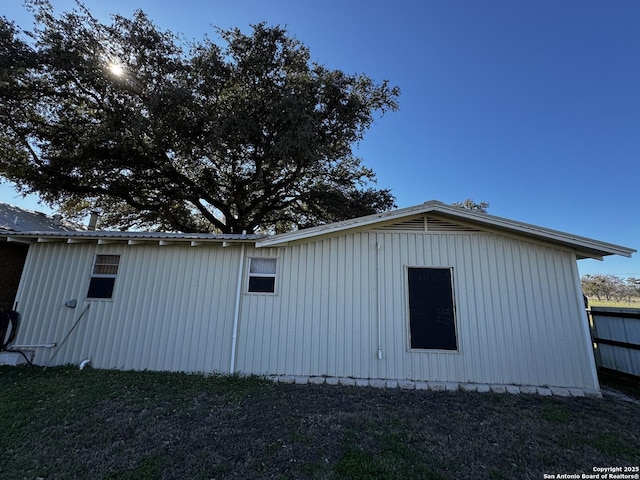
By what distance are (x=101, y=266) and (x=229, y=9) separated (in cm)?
913

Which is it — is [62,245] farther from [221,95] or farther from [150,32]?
[150,32]

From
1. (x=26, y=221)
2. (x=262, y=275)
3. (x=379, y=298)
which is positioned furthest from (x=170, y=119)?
(x=379, y=298)

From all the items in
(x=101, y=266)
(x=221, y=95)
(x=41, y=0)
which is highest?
(x=41, y=0)

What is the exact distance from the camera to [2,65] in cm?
804

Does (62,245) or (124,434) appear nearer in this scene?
(124,434)

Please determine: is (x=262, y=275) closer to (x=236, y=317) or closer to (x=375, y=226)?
(x=236, y=317)

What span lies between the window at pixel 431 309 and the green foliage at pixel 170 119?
6.75 metres

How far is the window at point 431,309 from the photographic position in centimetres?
515

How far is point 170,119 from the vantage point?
31.6ft

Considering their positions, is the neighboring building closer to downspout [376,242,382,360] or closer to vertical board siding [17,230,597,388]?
vertical board siding [17,230,597,388]

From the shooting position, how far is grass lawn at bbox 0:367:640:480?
101 inches

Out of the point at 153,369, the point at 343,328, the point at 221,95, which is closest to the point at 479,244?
the point at 343,328

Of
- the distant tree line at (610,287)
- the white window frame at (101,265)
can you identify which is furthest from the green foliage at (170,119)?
the distant tree line at (610,287)

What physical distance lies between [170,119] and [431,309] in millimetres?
10237
